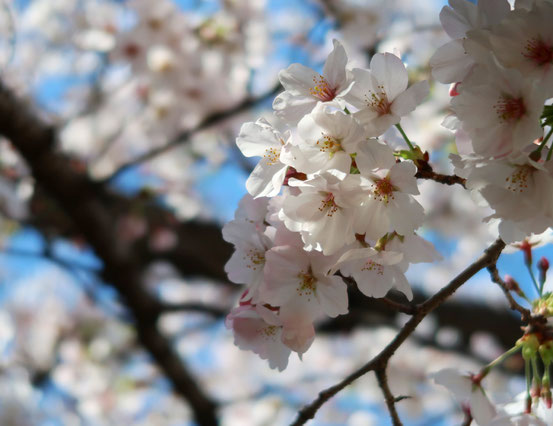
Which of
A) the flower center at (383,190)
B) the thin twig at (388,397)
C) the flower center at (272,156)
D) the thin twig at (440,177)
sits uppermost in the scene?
the flower center at (272,156)

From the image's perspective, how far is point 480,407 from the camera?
845 mm

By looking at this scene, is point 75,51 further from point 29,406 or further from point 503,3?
point 503,3

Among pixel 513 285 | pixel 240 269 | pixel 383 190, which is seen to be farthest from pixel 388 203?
pixel 513 285

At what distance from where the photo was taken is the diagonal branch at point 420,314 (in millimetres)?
708

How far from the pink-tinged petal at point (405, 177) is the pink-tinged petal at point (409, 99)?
0.06 metres

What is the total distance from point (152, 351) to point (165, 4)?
1.65 m

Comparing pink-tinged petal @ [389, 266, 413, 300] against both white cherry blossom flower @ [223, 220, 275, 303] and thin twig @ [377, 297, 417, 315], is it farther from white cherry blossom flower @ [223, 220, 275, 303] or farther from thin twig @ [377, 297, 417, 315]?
white cherry blossom flower @ [223, 220, 275, 303]

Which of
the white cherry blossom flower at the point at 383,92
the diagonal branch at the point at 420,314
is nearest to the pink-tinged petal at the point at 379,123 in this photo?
the white cherry blossom flower at the point at 383,92

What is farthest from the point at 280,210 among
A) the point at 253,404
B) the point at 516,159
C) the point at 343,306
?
the point at 253,404

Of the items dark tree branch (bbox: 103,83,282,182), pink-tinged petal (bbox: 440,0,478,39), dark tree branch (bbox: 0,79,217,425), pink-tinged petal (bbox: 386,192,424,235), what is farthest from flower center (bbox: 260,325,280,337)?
dark tree branch (bbox: 0,79,217,425)

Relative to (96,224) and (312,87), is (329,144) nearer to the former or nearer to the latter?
(312,87)

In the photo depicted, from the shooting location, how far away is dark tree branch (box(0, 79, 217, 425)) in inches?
89.7

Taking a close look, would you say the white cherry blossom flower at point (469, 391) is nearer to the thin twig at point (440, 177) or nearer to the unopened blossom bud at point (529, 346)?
the unopened blossom bud at point (529, 346)

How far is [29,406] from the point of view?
3.28 meters
